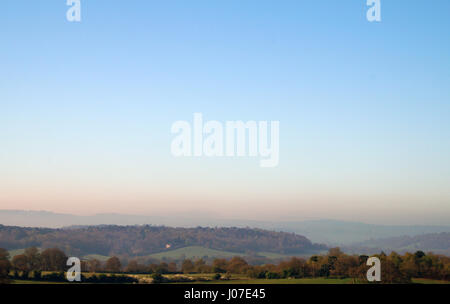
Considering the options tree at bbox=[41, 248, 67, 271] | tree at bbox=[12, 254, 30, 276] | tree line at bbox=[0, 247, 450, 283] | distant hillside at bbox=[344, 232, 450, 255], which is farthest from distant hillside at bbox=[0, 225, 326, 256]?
tree line at bbox=[0, 247, 450, 283]

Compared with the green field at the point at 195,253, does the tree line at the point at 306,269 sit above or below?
above

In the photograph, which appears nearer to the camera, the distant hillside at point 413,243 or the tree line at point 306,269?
the tree line at point 306,269

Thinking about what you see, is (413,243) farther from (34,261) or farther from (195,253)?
(34,261)

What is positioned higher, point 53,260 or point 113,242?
point 53,260

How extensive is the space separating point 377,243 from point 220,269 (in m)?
132

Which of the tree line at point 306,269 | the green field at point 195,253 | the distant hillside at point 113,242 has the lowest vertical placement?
the green field at point 195,253

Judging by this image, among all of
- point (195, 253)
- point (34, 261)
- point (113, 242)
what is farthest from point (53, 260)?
point (195, 253)

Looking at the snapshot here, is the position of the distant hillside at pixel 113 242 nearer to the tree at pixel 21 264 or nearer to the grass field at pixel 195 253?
the grass field at pixel 195 253

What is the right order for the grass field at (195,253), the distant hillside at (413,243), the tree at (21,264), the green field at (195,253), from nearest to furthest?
1. the tree at (21,264)
2. the distant hillside at (413,243)
3. the grass field at (195,253)
4. the green field at (195,253)

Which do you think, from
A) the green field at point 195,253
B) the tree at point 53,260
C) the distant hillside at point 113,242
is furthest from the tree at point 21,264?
the green field at point 195,253

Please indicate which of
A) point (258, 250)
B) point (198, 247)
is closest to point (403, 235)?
point (258, 250)

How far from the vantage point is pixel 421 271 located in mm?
70625
